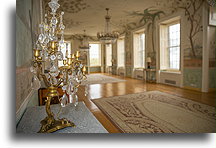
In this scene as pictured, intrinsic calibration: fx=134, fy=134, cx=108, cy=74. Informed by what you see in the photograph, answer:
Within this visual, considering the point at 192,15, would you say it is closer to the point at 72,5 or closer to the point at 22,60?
the point at 72,5

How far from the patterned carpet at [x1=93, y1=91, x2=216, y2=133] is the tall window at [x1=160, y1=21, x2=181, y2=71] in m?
3.59

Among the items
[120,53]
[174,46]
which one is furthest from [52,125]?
[120,53]

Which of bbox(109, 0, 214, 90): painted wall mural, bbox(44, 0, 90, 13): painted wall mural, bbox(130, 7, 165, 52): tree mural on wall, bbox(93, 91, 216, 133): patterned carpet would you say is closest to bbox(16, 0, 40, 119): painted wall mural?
bbox(93, 91, 216, 133): patterned carpet

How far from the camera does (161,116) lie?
9.34 ft

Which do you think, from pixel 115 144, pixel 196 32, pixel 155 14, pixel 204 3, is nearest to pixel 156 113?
pixel 115 144

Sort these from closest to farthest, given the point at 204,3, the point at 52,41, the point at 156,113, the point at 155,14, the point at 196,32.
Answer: the point at 52,41 → the point at 156,113 → the point at 204,3 → the point at 196,32 → the point at 155,14

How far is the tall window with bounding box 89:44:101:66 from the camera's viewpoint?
1475cm

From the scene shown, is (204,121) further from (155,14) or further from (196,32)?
(155,14)

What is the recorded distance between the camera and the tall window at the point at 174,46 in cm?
659

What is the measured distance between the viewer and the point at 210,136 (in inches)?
35.1

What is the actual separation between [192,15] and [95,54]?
10629 mm

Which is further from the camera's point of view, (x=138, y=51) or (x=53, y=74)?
(x=138, y=51)

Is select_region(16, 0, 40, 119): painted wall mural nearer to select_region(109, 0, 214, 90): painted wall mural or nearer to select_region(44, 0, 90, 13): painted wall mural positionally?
select_region(44, 0, 90, 13): painted wall mural

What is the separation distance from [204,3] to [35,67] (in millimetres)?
6265
